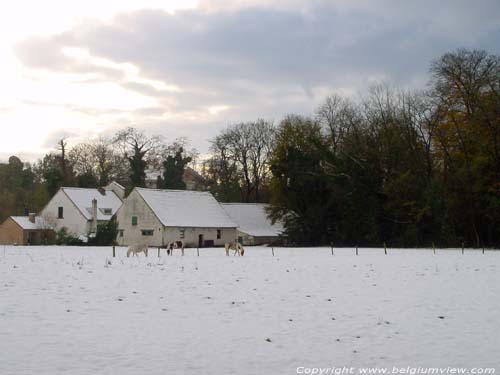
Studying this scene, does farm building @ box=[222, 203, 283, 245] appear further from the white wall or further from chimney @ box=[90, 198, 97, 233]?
the white wall

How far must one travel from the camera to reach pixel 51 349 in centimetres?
1090

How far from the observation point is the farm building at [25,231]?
2719 inches

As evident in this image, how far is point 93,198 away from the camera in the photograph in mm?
74562

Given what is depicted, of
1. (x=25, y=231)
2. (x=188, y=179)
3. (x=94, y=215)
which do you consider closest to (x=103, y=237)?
(x=94, y=215)

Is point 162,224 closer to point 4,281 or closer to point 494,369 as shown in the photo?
point 4,281

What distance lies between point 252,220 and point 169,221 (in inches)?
558

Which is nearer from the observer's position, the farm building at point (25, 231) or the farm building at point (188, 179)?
the farm building at point (25, 231)

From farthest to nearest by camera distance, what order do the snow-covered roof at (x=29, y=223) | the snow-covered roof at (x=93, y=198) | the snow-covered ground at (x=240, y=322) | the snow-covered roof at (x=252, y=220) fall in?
the snow-covered roof at (x=252, y=220)
the snow-covered roof at (x=93, y=198)
the snow-covered roof at (x=29, y=223)
the snow-covered ground at (x=240, y=322)

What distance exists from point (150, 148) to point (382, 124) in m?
42.2

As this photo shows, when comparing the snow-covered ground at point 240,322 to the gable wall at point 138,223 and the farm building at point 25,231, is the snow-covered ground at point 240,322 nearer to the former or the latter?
the gable wall at point 138,223

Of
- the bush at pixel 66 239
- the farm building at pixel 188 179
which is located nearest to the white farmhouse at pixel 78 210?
the bush at pixel 66 239

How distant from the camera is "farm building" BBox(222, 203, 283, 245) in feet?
238

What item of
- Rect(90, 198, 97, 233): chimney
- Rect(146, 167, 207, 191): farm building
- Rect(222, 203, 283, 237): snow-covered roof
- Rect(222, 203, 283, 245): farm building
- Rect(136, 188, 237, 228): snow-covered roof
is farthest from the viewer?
Rect(146, 167, 207, 191): farm building

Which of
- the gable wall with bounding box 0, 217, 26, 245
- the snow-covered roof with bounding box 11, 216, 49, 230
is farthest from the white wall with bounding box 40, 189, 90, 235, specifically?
the gable wall with bounding box 0, 217, 26, 245
